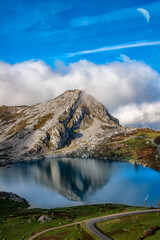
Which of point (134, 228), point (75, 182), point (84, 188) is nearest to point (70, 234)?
point (134, 228)

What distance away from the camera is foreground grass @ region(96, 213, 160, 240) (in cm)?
3719

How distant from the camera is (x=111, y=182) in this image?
14975 cm

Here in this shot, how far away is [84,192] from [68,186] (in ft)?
59.9

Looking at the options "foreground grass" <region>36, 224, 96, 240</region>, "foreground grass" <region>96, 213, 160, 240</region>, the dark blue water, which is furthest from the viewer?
the dark blue water

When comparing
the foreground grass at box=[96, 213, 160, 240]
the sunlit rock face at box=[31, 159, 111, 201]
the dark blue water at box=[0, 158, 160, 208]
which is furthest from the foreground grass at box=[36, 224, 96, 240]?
the sunlit rock face at box=[31, 159, 111, 201]

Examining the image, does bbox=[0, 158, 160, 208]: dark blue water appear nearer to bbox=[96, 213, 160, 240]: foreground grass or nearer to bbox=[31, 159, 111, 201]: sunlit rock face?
bbox=[31, 159, 111, 201]: sunlit rock face

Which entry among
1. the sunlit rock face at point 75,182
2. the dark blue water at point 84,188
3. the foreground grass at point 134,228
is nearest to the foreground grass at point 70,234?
the foreground grass at point 134,228

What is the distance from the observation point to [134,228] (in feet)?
138

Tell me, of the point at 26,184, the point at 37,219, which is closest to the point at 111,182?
the point at 26,184

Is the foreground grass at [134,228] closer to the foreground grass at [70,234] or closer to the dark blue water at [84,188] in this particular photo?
the foreground grass at [70,234]

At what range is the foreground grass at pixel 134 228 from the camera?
3719 cm

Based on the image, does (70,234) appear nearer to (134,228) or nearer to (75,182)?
(134,228)

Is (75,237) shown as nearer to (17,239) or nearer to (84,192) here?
(17,239)

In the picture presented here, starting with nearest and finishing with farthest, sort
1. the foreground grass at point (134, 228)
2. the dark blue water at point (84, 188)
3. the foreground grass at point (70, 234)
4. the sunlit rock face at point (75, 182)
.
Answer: the foreground grass at point (134, 228) → the foreground grass at point (70, 234) → the dark blue water at point (84, 188) → the sunlit rock face at point (75, 182)
